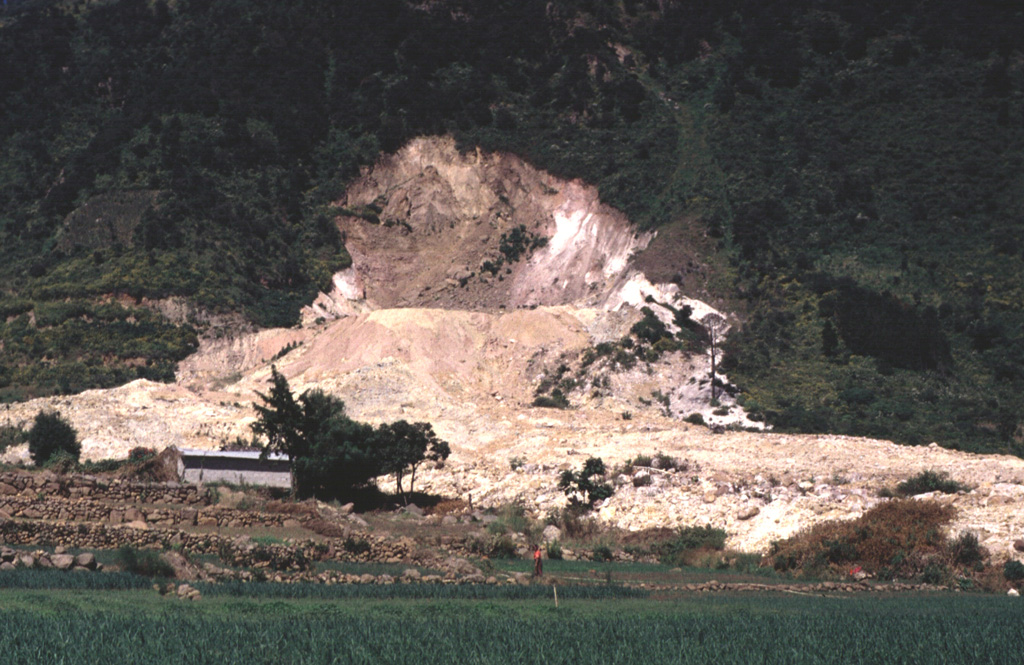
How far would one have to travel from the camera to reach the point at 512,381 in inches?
2291

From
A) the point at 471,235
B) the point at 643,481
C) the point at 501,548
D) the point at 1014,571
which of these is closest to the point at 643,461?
the point at 643,481

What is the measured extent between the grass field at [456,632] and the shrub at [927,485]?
620 inches

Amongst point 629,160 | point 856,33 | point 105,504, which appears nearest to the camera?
point 105,504

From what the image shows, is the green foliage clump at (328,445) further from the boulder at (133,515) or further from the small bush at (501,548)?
the boulder at (133,515)

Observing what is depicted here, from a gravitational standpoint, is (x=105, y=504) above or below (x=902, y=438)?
below

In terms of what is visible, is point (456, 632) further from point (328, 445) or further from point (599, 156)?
point (599, 156)

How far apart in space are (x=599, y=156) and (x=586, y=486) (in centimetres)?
5345

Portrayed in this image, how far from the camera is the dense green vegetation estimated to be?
58.5 m

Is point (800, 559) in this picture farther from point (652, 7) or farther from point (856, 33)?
point (652, 7)

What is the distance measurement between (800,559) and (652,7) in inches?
3240

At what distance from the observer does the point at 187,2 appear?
337 feet

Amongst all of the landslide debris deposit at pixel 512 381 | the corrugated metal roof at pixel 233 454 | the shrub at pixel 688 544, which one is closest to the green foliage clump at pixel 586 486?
the landslide debris deposit at pixel 512 381

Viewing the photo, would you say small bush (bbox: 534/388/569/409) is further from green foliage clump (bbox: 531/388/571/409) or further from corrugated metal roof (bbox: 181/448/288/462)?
corrugated metal roof (bbox: 181/448/288/462)

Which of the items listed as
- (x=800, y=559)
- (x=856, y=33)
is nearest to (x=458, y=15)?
(x=856, y=33)
